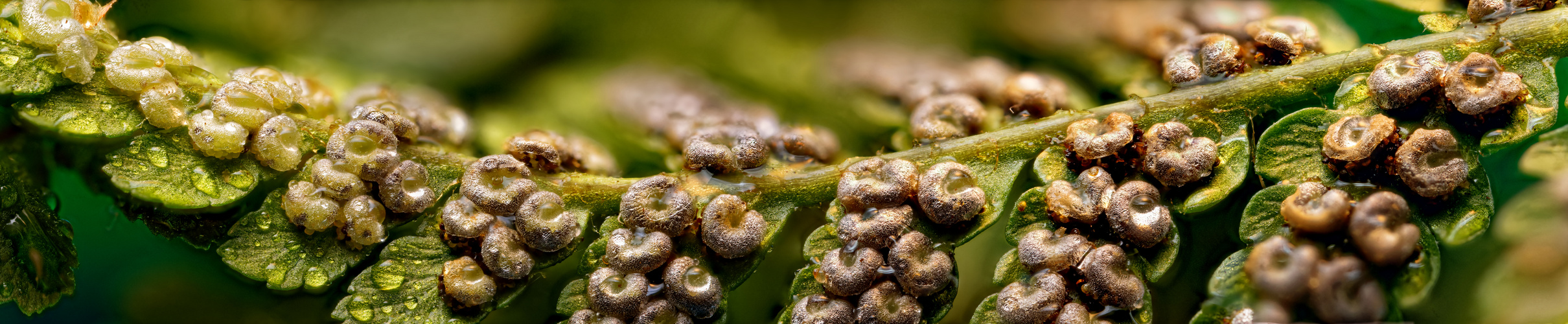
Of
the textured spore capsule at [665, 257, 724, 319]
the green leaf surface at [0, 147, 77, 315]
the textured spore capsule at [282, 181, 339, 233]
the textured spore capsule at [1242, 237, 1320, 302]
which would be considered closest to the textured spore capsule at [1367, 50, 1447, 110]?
the textured spore capsule at [1242, 237, 1320, 302]

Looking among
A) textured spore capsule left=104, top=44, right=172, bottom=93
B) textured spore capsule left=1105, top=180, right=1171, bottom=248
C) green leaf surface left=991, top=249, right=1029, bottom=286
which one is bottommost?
green leaf surface left=991, top=249, right=1029, bottom=286

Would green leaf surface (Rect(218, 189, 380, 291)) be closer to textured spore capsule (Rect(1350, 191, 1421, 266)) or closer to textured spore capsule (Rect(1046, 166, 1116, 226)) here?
textured spore capsule (Rect(1046, 166, 1116, 226))

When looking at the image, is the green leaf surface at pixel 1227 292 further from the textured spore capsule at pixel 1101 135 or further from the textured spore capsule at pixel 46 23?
the textured spore capsule at pixel 46 23

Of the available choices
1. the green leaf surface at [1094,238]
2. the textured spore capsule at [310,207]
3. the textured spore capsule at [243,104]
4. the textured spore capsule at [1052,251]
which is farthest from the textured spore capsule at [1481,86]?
the textured spore capsule at [243,104]

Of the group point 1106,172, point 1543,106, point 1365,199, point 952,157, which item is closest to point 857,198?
point 952,157

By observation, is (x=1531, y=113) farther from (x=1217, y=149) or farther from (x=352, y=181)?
(x=352, y=181)
